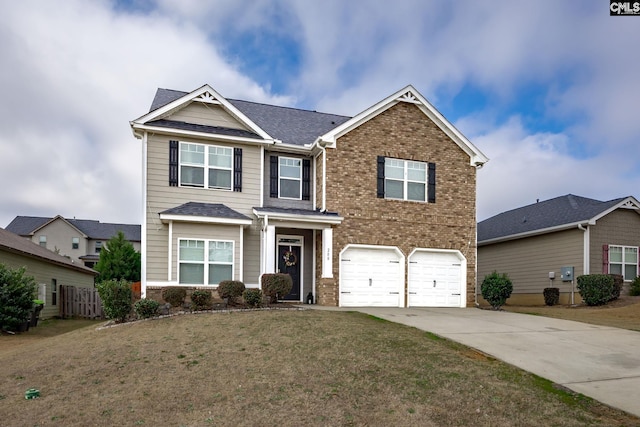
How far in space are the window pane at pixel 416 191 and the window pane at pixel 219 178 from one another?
6868 mm

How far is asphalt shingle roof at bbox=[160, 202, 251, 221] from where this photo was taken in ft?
50.8

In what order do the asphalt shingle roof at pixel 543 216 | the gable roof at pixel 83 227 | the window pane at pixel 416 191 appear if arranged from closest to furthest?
the window pane at pixel 416 191, the asphalt shingle roof at pixel 543 216, the gable roof at pixel 83 227

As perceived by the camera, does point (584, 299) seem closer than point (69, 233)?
Yes

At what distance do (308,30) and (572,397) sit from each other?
12.4m

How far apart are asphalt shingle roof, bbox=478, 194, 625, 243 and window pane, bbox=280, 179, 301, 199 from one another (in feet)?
40.8

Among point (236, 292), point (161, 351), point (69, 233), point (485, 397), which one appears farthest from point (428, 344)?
point (69, 233)

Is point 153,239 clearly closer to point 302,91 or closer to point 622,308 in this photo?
point 302,91

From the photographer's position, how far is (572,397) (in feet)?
23.5

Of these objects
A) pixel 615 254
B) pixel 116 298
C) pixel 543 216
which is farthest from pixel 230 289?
pixel 543 216

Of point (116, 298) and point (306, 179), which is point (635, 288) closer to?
point (306, 179)

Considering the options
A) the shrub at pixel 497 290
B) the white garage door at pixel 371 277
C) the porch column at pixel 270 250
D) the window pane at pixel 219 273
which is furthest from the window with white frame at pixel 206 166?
the shrub at pixel 497 290

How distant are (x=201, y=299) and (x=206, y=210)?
10.8ft

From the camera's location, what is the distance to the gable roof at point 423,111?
17.6 metres

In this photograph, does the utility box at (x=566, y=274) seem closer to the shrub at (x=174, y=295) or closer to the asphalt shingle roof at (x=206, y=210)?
the asphalt shingle roof at (x=206, y=210)
